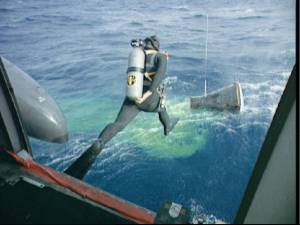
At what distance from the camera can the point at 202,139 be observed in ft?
26.0

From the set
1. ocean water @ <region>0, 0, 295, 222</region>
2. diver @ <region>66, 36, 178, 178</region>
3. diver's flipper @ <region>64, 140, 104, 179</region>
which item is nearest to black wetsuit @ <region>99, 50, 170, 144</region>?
diver @ <region>66, 36, 178, 178</region>

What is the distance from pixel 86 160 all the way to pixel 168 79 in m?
7.36

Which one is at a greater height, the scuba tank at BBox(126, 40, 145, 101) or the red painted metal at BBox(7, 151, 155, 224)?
the scuba tank at BBox(126, 40, 145, 101)

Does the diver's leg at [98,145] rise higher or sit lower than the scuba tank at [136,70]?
lower

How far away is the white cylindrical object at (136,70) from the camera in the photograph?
194 inches

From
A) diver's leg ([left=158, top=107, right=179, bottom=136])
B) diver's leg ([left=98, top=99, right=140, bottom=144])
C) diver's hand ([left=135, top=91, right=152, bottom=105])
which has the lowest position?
diver's leg ([left=158, top=107, right=179, bottom=136])

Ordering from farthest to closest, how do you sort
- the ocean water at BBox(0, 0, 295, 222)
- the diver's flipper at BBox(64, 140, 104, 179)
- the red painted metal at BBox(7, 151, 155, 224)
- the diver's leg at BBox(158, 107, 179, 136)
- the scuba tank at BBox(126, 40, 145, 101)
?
the ocean water at BBox(0, 0, 295, 222) → the diver's leg at BBox(158, 107, 179, 136) → the scuba tank at BBox(126, 40, 145, 101) → the diver's flipper at BBox(64, 140, 104, 179) → the red painted metal at BBox(7, 151, 155, 224)

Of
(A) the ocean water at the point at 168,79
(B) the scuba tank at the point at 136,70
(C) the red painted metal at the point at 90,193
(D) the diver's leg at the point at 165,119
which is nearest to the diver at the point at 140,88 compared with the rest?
(B) the scuba tank at the point at 136,70

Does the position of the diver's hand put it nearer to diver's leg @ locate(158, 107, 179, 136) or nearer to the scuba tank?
the scuba tank

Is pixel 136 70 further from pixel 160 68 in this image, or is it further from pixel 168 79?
pixel 168 79

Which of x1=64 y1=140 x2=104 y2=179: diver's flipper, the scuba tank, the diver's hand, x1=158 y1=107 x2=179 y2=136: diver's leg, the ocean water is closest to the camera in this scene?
x1=64 y1=140 x2=104 y2=179: diver's flipper

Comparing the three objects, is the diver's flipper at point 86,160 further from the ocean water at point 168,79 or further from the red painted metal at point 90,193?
the red painted metal at point 90,193

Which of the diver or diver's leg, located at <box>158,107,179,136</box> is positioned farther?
diver's leg, located at <box>158,107,179,136</box>

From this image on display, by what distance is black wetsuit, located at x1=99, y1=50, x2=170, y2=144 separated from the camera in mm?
4980
